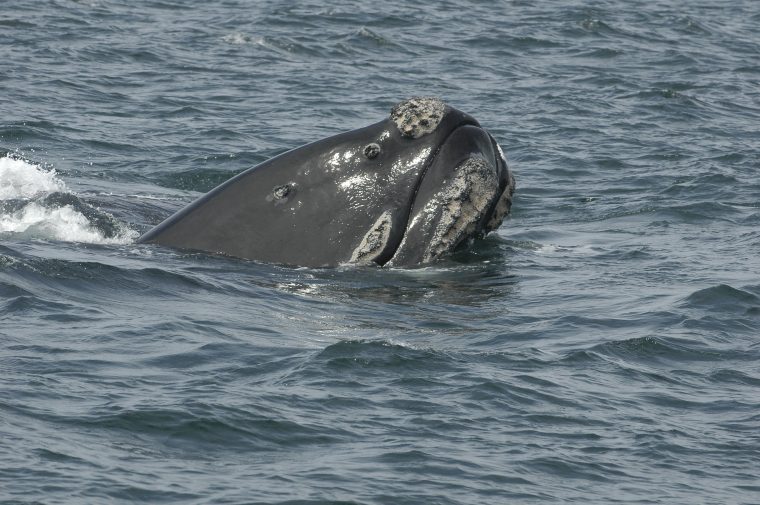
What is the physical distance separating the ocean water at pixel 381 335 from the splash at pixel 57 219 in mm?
49

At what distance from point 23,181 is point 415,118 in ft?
21.4

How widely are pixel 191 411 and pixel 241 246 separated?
4190 mm

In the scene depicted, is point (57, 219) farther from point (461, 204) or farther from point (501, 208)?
point (501, 208)

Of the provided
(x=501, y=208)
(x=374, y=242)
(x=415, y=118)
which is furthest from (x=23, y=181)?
(x=501, y=208)

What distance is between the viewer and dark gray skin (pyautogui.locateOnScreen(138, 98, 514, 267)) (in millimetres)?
14086

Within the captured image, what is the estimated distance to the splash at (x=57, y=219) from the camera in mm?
15797

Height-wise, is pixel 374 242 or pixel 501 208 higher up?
pixel 501 208

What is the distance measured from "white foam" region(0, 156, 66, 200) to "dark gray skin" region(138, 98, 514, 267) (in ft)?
13.7

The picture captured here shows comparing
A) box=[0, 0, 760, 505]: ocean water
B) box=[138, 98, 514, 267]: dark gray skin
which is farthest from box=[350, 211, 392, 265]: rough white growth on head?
box=[0, 0, 760, 505]: ocean water

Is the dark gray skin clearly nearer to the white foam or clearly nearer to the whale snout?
the whale snout

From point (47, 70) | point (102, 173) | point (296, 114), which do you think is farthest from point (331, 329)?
point (47, 70)

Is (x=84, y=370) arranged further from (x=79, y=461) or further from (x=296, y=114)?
(x=296, y=114)

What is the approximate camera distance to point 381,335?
12.5 metres

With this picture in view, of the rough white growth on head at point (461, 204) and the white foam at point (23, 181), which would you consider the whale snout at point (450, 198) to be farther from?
the white foam at point (23, 181)
